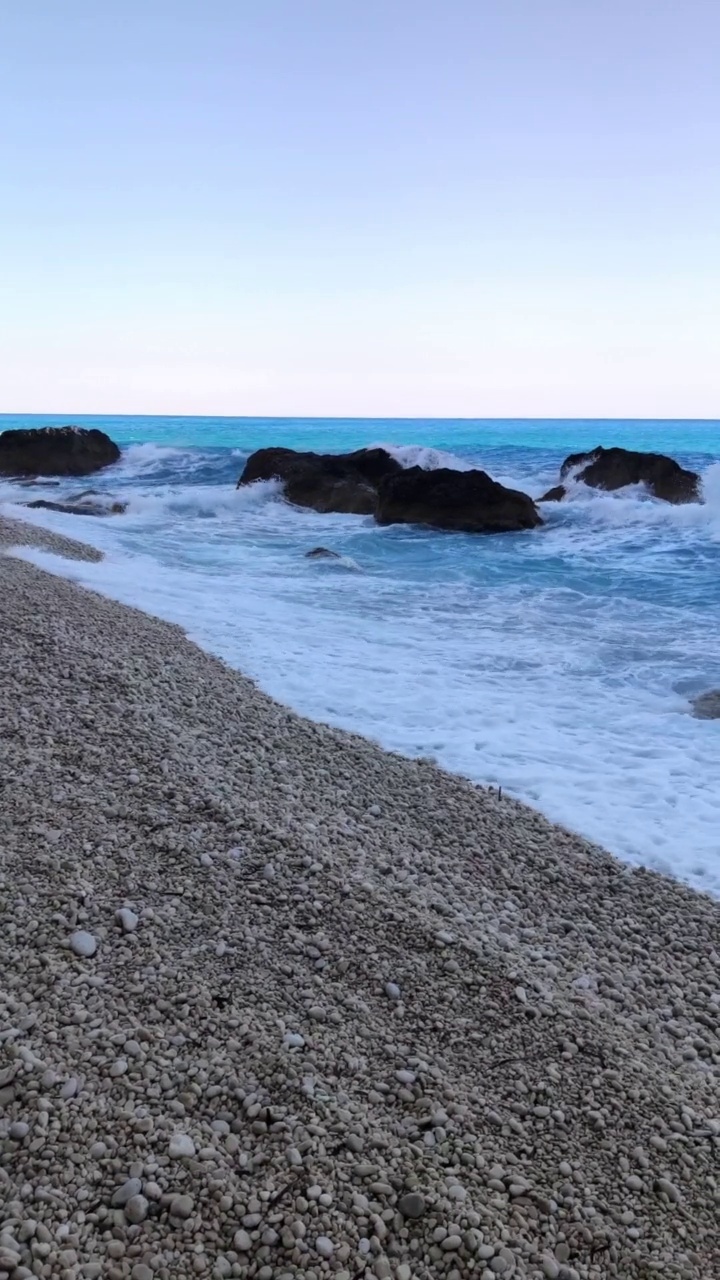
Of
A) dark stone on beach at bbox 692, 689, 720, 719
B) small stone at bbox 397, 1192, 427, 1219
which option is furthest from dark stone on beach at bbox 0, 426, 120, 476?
small stone at bbox 397, 1192, 427, 1219

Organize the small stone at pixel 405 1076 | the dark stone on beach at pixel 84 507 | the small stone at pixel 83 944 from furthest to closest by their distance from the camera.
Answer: the dark stone on beach at pixel 84 507
the small stone at pixel 83 944
the small stone at pixel 405 1076

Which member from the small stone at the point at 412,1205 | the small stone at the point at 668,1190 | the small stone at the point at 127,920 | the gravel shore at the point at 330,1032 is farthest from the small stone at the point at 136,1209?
the small stone at the point at 668,1190

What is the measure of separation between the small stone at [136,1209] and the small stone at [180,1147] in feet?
0.47

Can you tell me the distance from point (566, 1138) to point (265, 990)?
1.10 meters

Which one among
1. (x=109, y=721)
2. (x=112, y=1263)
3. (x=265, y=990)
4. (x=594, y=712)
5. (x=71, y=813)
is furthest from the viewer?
(x=594, y=712)

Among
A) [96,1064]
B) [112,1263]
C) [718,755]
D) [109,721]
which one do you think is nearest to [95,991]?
[96,1064]

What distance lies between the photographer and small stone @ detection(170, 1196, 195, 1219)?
7.00ft

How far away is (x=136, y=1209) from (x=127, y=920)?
1.22m

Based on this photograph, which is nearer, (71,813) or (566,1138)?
(566,1138)

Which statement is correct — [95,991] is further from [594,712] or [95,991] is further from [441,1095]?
[594,712]

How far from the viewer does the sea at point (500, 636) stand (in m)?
5.38

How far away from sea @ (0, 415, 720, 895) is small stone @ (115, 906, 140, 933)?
2.57m

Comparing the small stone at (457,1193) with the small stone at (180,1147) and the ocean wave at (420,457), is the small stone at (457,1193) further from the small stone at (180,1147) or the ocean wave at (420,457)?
the ocean wave at (420,457)

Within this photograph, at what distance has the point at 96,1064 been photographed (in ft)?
8.34
